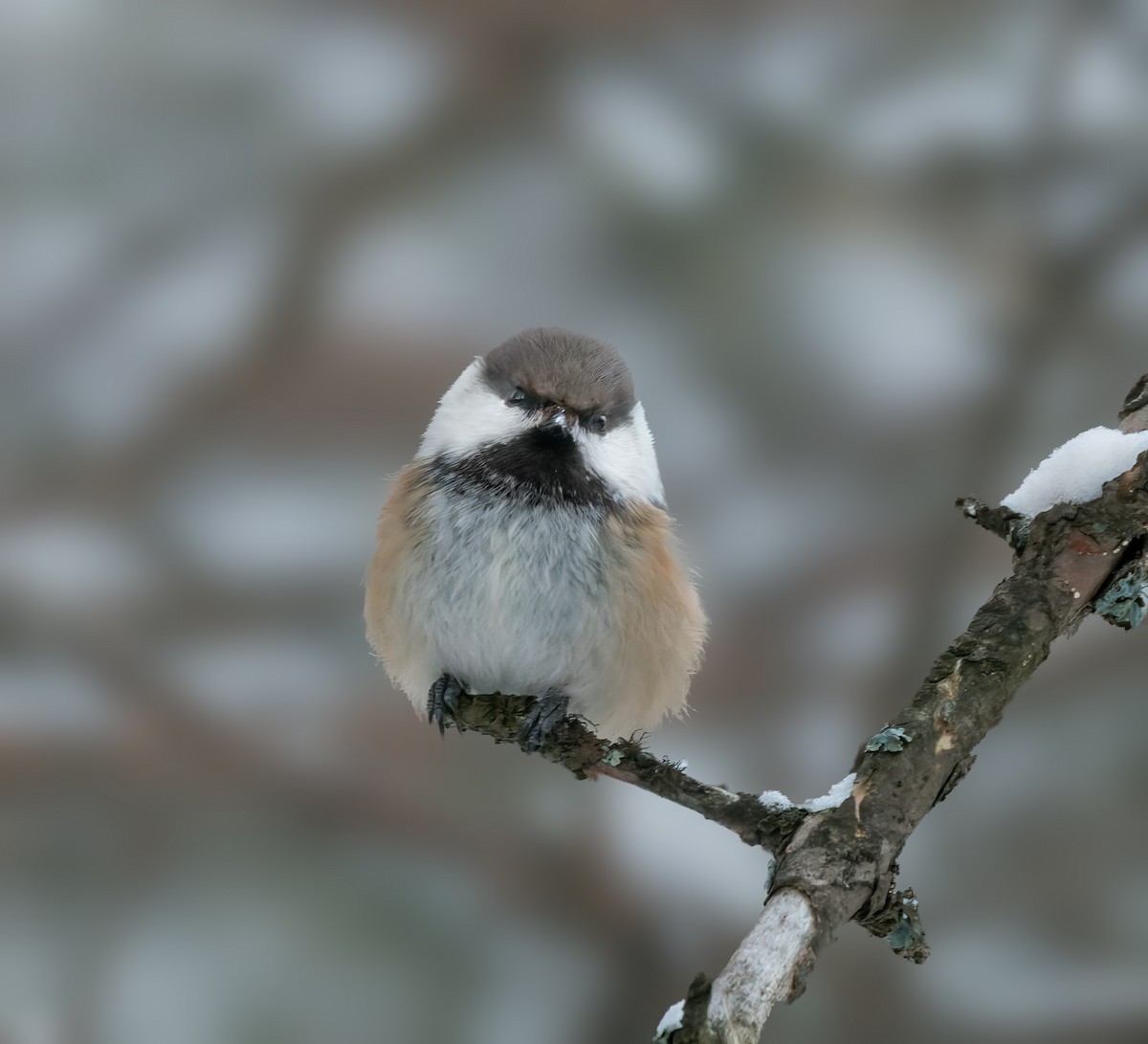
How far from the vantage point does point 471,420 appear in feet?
5.80

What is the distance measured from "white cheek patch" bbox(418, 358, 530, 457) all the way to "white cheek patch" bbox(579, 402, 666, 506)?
0.11 m

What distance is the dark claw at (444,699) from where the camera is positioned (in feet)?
5.74

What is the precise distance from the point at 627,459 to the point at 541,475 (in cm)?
15

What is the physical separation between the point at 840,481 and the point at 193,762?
1.35 m

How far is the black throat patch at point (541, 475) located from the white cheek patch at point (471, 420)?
30 millimetres

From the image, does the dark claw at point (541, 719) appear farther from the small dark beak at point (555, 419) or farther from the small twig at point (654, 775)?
the small dark beak at point (555, 419)

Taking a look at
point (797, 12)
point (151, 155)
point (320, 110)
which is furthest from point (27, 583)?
point (797, 12)

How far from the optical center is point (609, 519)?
5.50ft

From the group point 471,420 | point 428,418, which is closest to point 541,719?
point 471,420

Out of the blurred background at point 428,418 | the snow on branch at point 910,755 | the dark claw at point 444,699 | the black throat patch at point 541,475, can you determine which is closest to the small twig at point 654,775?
the snow on branch at point 910,755

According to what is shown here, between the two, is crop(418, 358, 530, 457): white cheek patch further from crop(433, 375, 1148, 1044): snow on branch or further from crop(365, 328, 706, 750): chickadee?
crop(433, 375, 1148, 1044): snow on branch

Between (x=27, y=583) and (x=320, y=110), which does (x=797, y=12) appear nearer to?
(x=320, y=110)

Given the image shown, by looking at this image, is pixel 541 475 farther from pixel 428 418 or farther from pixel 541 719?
pixel 428 418

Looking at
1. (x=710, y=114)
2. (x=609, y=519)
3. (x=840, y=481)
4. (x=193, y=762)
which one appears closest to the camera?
(x=609, y=519)
